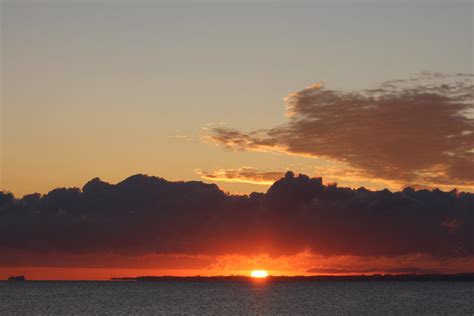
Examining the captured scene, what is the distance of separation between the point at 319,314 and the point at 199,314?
107ft

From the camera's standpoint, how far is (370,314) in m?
199

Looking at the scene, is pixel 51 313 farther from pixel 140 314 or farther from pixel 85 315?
pixel 140 314

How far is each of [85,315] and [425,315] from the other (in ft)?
298

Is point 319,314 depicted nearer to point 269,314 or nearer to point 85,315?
point 269,314

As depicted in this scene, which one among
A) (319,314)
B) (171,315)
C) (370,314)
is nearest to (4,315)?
(171,315)

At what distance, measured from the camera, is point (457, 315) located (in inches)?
7810

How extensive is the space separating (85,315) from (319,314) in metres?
62.1

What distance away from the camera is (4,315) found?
19450cm

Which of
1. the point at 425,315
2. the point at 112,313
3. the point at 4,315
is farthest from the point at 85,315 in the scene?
the point at 425,315

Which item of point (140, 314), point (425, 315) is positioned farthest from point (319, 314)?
point (140, 314)

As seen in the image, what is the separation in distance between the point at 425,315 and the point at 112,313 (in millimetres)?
84312

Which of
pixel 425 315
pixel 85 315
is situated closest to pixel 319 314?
pixel 425 315

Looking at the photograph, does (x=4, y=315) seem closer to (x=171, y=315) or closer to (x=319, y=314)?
(x=171, y=315)

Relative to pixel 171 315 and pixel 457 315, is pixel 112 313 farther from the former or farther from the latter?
pixel 457 315
